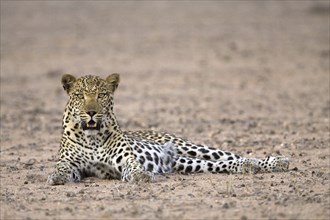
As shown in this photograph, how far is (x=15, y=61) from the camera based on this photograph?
28250 mm

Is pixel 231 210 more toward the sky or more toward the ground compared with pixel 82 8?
Result: more toward the ground

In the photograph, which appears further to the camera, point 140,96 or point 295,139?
point 140,96

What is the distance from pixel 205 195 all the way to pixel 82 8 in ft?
110

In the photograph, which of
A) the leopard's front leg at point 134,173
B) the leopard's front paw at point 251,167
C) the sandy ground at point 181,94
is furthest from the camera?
the leopard's front paw at point 251,167

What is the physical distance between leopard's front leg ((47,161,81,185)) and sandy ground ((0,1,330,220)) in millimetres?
119

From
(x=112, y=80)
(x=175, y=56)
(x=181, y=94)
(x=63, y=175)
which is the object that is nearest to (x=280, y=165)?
(x=112, y=80)

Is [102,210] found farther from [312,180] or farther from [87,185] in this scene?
[312,180]

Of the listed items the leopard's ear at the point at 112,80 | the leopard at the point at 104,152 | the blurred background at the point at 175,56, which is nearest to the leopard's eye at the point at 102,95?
the leopard at the point at 104,152

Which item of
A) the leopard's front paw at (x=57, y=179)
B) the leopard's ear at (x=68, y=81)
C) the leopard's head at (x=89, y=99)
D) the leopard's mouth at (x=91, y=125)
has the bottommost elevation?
the leopard's front paw at (x=57, y=179)

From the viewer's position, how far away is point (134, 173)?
10906 millimetres

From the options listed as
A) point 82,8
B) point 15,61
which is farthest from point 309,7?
point 15,61

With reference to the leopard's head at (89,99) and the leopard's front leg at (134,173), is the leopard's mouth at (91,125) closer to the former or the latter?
the leopard's head at (89,99)

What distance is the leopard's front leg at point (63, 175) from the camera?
10992 mm

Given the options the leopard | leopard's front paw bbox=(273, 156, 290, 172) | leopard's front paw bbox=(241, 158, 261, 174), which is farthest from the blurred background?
leopard's front paw bbox=(273, 156, 290, 172)
